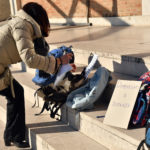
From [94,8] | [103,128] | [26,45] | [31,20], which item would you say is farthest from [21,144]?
[94,8]

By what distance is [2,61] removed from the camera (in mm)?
2990

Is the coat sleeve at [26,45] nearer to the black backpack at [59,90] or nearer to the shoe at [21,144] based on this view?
→ the black backpack at [59,90]

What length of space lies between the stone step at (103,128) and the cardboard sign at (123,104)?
0.22 feet

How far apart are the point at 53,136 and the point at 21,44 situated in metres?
0.99

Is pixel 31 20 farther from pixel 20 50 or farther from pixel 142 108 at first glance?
pixel 142 108

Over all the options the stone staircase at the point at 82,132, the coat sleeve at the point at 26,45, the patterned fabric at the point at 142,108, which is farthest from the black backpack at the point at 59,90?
the patterned fabric at the point at 142,108

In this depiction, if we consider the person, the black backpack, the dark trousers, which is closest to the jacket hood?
the person

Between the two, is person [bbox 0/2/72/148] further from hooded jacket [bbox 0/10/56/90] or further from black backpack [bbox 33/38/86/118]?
black backpack [bbox 33/38/86/118]

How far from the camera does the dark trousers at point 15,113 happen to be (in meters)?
3.21

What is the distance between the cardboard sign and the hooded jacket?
644 millimetres

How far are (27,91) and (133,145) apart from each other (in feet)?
7.26

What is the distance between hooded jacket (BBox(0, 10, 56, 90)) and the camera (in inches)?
111

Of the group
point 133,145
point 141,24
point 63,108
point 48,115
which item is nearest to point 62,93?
point 63,108

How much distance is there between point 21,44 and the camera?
280 centimetres
